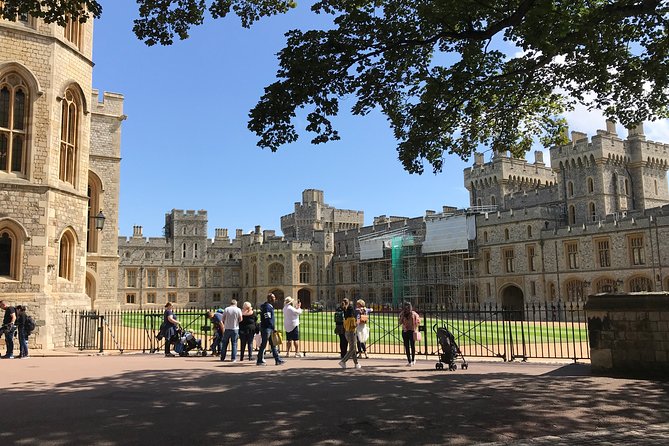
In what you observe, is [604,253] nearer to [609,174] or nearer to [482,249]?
[482,249]

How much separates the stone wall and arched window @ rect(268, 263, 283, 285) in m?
49.0

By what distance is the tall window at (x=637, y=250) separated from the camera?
3459 centimetres

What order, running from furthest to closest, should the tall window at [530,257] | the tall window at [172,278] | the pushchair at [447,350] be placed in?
1. the tall window at [172,278]
2. the tall window at [530,257]
3. the pushchair at [447,350]

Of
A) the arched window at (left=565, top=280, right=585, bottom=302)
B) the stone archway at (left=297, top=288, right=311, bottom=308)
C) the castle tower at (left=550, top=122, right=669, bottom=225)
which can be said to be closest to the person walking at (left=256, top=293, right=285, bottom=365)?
the arched window at (left=565, top=280, right=585, bottom=302)

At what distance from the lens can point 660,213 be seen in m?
34.4

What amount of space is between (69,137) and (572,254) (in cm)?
3278

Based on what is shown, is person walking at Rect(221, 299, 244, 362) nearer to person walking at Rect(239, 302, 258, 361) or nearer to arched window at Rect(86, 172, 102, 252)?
person walking at Rect(239, 302, 258, 361)

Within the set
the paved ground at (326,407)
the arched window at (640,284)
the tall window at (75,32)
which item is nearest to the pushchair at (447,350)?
the paved ground at (326,407)

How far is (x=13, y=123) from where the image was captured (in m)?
15.1

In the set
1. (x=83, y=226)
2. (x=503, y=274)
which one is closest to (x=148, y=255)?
(x=503, y=274)

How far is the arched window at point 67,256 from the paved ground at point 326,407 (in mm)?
5735

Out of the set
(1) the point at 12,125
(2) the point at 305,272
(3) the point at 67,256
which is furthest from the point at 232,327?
(2) the point at 305,272

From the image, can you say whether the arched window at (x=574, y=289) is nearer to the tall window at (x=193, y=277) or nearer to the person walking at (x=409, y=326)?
the person walking at (x=409, y=326)

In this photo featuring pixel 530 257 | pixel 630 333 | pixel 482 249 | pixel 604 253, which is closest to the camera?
pixel 630 333
